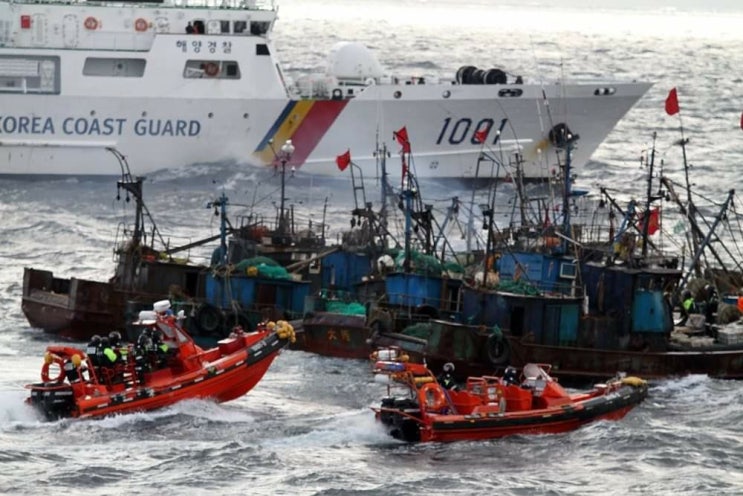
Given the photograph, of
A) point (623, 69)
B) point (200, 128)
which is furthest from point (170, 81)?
point (623, 69)

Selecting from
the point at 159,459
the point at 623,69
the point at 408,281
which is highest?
the point at 623,69

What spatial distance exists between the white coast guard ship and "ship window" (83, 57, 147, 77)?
31 mm

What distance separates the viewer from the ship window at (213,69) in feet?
231

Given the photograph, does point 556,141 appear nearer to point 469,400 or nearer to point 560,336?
point 560,336

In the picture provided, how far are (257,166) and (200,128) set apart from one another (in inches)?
85.5

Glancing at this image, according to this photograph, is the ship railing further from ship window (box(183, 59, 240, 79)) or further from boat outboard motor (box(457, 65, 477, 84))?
boat outboard motor (box(457, 65, 477, 84))

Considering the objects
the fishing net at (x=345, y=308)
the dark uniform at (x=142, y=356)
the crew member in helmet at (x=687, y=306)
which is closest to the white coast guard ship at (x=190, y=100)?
the crew member in helmet at (x=687, y=306)

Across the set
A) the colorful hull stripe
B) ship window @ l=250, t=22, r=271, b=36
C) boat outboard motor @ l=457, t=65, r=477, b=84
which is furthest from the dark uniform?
boat outboard motor @ l=457, t=65, r=477, b=84

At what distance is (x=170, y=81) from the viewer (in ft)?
231

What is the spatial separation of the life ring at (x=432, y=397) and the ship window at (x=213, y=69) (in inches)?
1344

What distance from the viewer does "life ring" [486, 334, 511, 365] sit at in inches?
1695

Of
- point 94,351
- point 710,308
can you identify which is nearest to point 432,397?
point 94,351

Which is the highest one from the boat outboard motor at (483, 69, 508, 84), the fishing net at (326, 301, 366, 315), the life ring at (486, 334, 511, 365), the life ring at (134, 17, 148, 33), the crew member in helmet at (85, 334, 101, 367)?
the life ring at (134, 17, 148, 33)

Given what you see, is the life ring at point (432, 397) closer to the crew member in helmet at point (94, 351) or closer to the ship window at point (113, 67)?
the crew member in helmet at point (94, 351)
